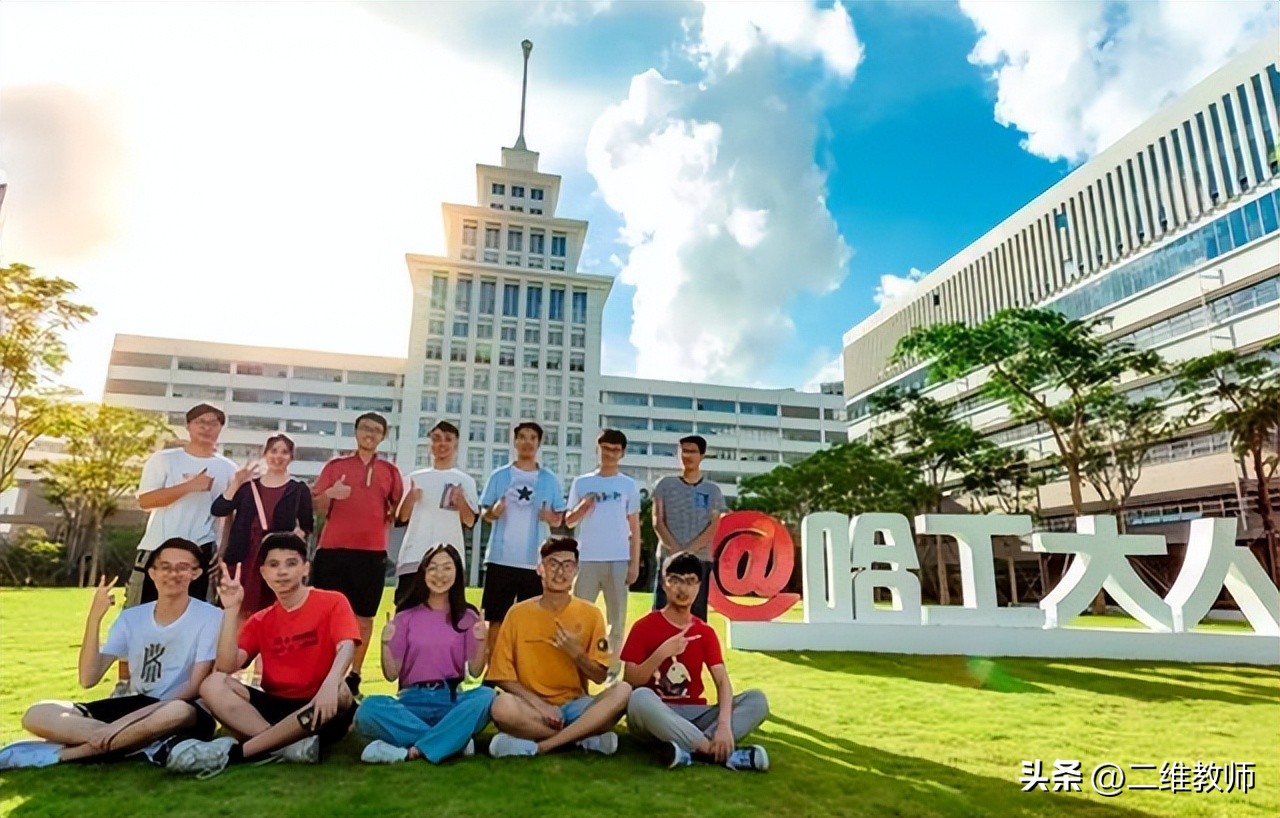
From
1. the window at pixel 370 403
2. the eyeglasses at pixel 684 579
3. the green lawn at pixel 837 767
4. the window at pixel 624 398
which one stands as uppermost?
the window at pixel 624 398

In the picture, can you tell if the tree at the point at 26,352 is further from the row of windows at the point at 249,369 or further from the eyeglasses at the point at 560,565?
the row of windows at the point at 249,369

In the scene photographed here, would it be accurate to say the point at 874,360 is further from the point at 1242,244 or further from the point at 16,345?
the point at 16,345

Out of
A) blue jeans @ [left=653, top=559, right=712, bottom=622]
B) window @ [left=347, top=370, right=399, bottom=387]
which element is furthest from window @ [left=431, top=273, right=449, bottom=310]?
blue jeans @ [left=653, top=559, right=712, bottom=622]

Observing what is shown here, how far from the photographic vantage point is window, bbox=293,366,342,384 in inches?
2044

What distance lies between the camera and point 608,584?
579cm

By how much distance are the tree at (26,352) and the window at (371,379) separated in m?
29.9

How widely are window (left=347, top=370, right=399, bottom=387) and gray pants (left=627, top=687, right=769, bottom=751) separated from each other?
52485 mm

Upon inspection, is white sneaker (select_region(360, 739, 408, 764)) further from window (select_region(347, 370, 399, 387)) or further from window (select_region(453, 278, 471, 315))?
window (select_region(347, 370, 399, 387))

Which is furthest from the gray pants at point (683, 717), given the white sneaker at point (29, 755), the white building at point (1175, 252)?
the white building at point (1175, 252)

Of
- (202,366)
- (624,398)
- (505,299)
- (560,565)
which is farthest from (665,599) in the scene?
(202,366)

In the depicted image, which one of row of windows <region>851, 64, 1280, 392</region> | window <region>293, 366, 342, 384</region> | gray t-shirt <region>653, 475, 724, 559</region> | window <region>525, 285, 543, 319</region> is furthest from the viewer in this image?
window <region>525, 285, 543, 319</region>

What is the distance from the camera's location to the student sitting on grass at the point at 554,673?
387 centimetres

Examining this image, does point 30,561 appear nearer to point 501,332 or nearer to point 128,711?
point 501,332

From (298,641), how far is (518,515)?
1845 millimetres
